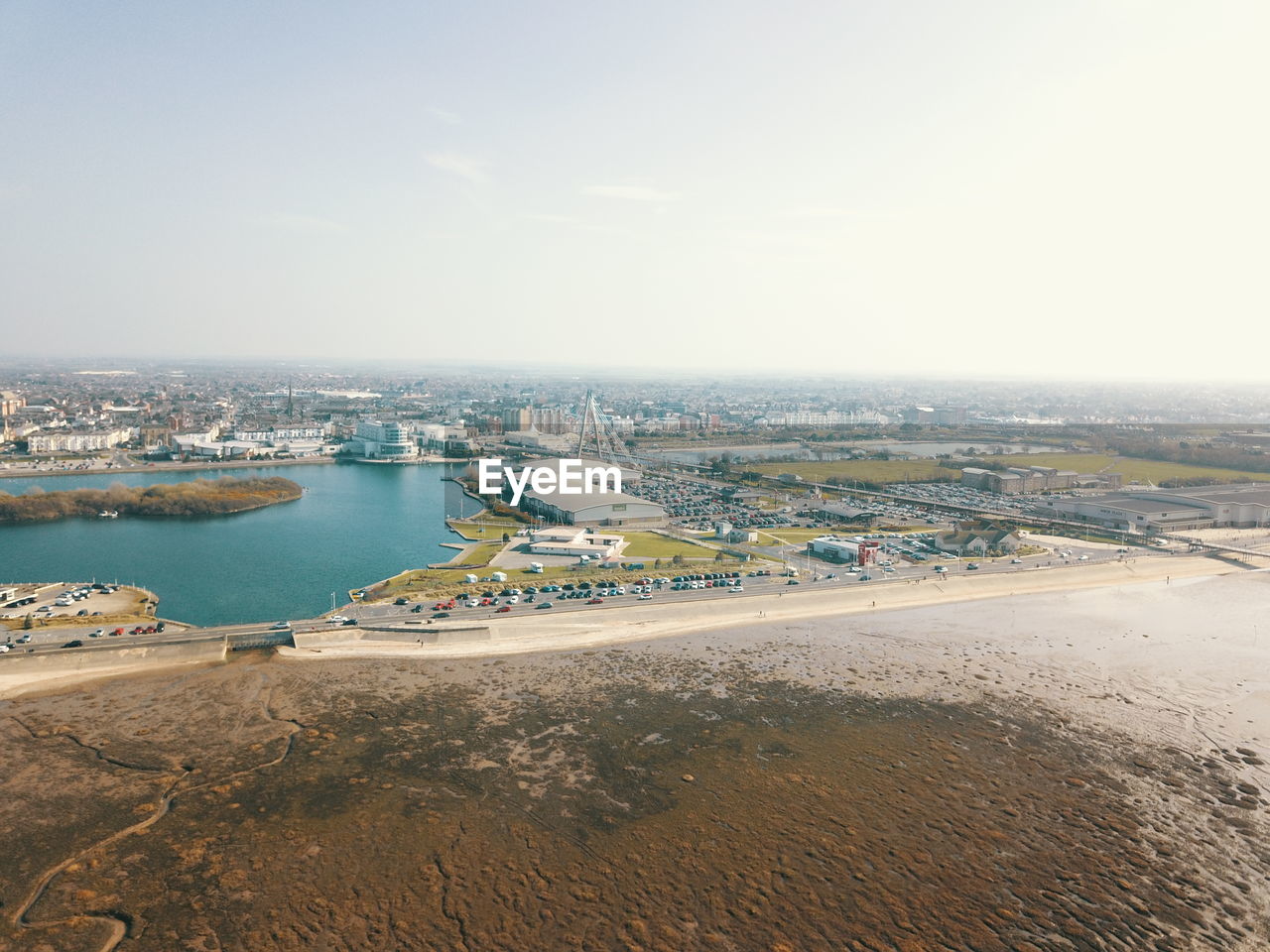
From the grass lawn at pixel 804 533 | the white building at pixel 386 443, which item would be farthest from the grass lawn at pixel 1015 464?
the white building at pixel 386 443

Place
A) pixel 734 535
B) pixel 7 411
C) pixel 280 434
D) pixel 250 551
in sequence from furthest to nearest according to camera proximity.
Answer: pixel 7 411 → pixel 280 434 → pixel 734 535 → pixel 250 551

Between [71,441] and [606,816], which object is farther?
[71,441]

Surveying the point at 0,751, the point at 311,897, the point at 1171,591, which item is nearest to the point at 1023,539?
the point at 1171,591

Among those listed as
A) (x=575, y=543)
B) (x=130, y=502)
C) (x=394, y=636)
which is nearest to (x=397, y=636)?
(x=394, y=636)

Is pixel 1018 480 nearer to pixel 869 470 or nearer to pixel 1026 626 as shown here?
pixel 869 470

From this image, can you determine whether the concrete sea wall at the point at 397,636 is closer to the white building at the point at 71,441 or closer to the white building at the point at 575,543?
the white building at the point at 575,543

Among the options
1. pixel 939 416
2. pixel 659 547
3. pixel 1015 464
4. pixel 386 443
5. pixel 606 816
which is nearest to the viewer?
pixel 606 816
